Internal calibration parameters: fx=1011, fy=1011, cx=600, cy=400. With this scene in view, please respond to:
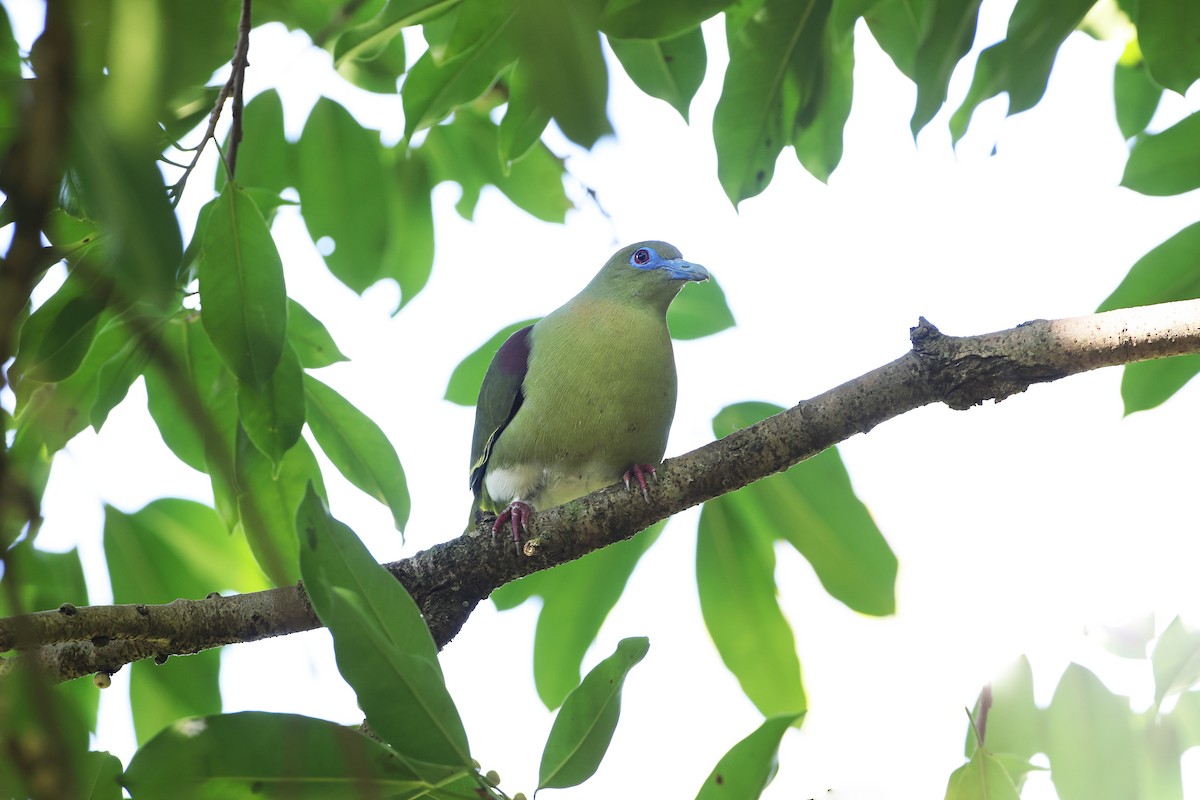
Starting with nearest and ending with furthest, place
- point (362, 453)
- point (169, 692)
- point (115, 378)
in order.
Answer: point (115, 378) < point (169, 692) < point (362, 453)

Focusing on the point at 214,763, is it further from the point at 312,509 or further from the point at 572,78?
the point at 572,78

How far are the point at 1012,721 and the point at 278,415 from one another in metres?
1.64

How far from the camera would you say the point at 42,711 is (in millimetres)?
473

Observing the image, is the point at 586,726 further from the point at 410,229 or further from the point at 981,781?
the point at 410,229

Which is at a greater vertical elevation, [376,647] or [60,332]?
[60,332]

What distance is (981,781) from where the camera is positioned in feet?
5.37

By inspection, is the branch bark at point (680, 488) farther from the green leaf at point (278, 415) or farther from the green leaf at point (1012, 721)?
the green leaf at point (1012, 721)

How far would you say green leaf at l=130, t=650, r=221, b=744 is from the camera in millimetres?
2564

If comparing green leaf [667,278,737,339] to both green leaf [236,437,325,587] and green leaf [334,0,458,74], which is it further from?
green leaf [334,0,458,74]

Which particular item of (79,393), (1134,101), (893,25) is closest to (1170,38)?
(893,25)

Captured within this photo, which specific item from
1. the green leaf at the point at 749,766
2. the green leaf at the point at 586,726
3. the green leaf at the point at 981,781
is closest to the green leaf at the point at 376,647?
the green leaf at the point at 586,726

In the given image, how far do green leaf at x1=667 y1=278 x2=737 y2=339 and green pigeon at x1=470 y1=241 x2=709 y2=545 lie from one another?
46mm

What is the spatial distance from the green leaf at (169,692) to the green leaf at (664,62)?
1825 millimetres

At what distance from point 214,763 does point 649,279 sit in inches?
101
